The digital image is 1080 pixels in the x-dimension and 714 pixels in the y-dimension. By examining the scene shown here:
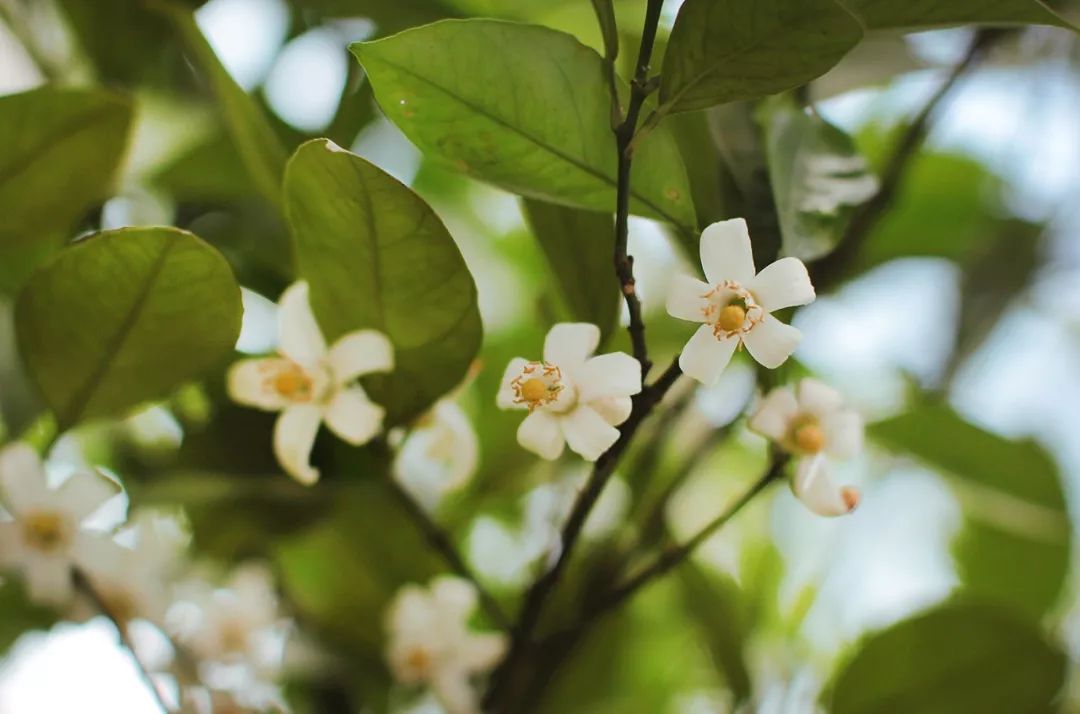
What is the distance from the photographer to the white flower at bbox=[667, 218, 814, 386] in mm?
370

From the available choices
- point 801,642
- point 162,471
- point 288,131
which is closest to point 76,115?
point 288,131

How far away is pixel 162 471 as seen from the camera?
0.67 meters

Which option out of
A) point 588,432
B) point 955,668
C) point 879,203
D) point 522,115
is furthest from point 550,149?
point 955,668

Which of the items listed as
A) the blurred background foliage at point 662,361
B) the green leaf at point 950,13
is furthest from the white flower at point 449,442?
the green leaf at point 950,13

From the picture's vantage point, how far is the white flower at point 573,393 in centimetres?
38

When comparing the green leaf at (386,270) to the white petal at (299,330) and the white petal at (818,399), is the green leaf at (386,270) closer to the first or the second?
the white petal at (299,330)

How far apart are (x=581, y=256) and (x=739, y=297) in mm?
109

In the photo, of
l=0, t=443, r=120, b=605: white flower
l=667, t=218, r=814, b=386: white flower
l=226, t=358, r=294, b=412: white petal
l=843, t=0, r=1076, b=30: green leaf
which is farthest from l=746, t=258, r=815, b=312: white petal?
l=0, t=443, r=120, b=605: white flower

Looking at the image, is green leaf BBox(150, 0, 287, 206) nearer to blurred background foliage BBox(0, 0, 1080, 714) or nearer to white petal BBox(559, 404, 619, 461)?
blurred background foliage BBox(0, 0, 1080, 714)

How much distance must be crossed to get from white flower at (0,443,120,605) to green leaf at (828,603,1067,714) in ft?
1.46

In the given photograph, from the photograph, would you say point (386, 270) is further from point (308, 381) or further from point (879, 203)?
point (879, 203)

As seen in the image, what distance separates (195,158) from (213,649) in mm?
334

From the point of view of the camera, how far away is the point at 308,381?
469mm

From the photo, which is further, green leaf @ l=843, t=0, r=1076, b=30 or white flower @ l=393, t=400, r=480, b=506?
white flower @ l=393, t=400, r=480, b=506
